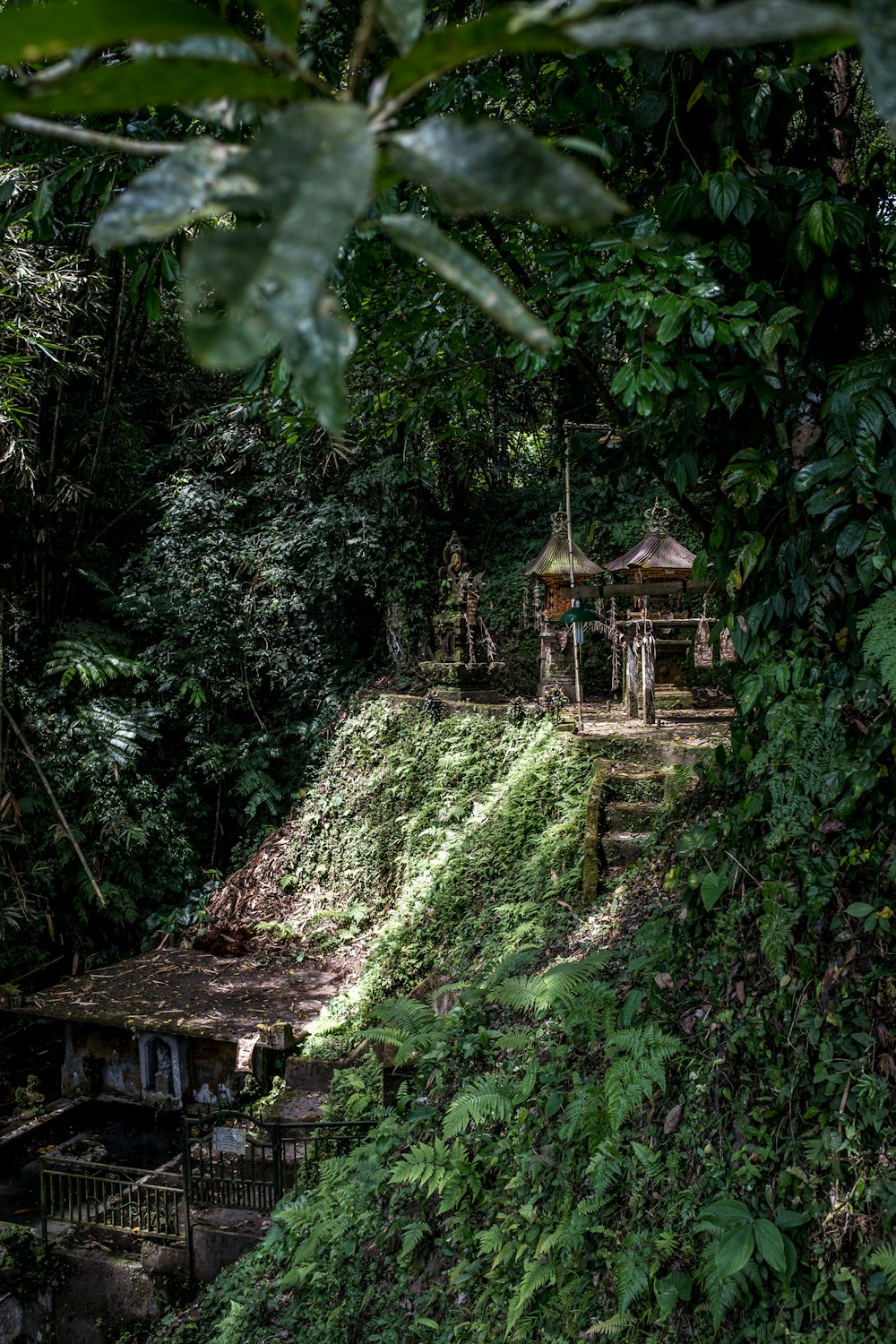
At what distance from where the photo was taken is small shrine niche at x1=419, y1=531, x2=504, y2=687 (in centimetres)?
911

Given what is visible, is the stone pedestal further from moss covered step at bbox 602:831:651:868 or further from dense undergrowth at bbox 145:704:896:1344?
dense undergrowth at bbox 145:704:896:1344

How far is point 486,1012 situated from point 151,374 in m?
9.54

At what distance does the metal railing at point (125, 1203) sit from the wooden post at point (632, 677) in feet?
16.7

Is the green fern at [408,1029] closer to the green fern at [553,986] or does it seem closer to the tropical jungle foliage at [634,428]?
the tropical jungle foliage at [634,428]

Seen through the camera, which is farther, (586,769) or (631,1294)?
(586,769)

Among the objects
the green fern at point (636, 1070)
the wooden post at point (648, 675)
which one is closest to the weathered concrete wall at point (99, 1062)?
the wooden post at point (648, 675)

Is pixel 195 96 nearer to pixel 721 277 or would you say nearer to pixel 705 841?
pixel 721 277

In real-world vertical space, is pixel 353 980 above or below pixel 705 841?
below

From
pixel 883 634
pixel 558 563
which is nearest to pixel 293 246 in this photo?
pixel 883 634

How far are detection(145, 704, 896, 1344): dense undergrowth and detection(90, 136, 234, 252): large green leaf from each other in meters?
2.60

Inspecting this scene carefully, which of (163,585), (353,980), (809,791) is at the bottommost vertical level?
(353,980)

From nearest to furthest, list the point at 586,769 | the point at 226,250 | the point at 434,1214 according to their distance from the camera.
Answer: the point at 226,250
the point at 434,1214
the point at 586,769

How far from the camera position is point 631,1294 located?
2521mm

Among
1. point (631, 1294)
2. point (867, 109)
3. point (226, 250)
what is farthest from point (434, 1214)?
point (867, 109)
